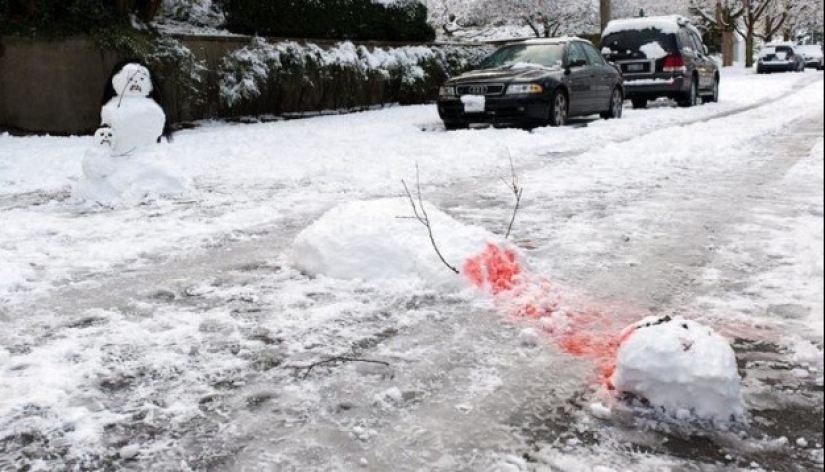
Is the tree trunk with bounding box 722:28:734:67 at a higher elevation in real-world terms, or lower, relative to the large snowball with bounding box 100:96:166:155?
higher

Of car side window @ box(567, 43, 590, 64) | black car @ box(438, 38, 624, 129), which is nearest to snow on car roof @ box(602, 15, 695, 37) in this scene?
black car @ box(438, 38, 624, 129)

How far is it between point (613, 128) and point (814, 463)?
10986mm

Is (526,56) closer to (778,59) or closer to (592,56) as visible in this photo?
(592,56)

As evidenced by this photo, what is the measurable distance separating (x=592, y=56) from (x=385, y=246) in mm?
11448

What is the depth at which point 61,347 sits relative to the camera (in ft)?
11.5

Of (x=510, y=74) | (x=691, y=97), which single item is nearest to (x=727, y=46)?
(x=691, y=97)

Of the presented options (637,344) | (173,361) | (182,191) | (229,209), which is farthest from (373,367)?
(182,191)

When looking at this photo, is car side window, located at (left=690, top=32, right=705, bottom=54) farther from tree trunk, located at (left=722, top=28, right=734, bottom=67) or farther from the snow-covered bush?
tree trunk, located at (left=722, top=28, right=734, bottom=67)

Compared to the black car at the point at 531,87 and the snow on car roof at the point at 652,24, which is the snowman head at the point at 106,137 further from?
the snow on car roof at the point at 652,24

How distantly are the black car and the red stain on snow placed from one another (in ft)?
28.0

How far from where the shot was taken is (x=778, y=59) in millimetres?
Answer: 39562

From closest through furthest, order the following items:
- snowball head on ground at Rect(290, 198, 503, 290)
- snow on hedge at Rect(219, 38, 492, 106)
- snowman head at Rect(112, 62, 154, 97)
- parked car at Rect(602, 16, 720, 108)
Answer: snowball head on ground at Rect(290, 198, 503, 290) < snowman head at Rect(112, 62, 154, 97) < snow on hedge at Rect(219, 38, 492, 106) < parked car at Rect(602, 16, 720, 108)

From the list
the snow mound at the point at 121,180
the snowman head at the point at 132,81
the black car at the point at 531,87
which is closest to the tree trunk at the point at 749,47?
the black car at the point at 531,87

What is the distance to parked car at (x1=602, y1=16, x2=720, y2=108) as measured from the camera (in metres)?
17.2
